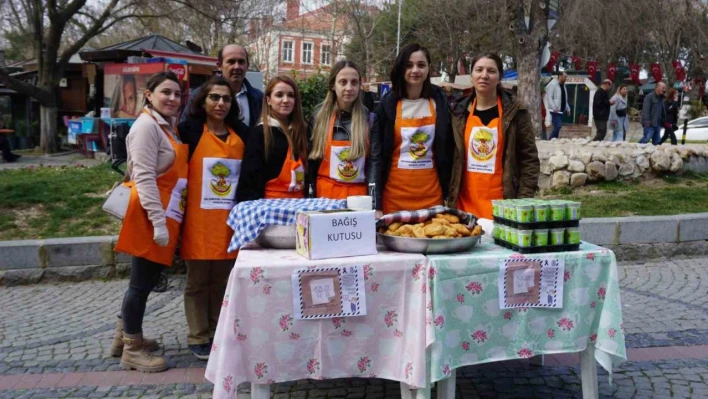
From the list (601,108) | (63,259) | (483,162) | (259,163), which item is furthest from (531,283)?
(601,108)

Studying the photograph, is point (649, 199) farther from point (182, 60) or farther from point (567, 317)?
point (182, 60)

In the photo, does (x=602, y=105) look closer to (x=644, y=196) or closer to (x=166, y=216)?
(x=644, y=196)

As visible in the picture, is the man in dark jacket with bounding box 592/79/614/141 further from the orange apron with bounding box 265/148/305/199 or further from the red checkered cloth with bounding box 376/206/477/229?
the red checkered cloth with bounding box 376/206/477/229

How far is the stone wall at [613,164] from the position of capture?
9.56 meters

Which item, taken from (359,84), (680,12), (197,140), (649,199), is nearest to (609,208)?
(649,199)

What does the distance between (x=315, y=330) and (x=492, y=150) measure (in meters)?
1.84

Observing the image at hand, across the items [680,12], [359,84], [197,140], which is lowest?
[197,140]

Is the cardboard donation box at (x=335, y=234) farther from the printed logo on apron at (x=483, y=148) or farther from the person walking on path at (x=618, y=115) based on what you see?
the person walking on path at (x=618, y=115)

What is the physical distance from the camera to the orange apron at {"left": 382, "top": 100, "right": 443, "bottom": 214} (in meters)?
4.36

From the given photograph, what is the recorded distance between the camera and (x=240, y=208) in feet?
11.9

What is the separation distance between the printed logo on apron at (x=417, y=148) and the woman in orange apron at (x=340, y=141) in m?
0.25

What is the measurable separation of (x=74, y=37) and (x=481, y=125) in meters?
32.6

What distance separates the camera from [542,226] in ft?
10.9

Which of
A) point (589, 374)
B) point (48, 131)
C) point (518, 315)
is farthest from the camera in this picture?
point (48, 131)
